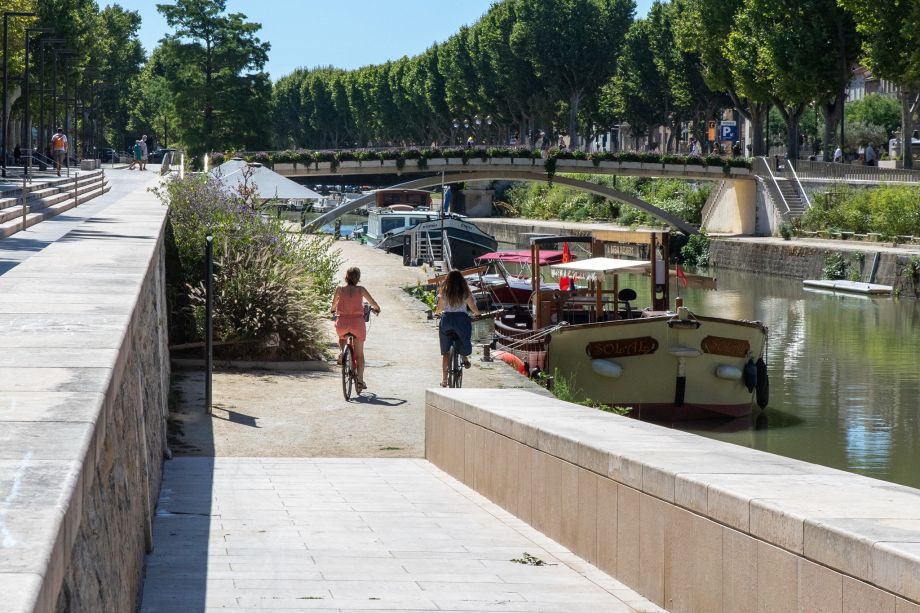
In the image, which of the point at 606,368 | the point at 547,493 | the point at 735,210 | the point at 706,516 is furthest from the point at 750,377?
the point at 735,210

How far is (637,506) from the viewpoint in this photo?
5.63m

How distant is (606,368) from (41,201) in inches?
441

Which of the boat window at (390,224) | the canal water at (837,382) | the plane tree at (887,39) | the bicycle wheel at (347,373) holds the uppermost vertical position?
the plane tree at (887,39)

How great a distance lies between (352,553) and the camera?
21.1 feet

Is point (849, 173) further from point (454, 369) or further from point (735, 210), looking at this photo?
point (454, 369)

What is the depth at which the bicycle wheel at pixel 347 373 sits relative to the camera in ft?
46.2

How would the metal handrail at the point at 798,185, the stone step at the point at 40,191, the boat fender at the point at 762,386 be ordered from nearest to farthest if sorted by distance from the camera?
1. the stone step at the point at 40,191
2. the boat fender at the point at 762,386
3. the metal handrail at the point at 798,185

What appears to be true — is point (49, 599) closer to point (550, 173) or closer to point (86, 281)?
point (86, 281)

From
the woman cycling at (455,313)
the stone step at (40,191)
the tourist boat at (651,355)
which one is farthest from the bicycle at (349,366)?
the stone step at (40,191)

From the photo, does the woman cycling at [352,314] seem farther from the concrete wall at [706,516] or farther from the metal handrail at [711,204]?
the metal handrail at [711,204]

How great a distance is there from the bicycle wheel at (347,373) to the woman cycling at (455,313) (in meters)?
0.97

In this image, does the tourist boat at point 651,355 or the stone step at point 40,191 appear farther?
the stone step at point 40,191

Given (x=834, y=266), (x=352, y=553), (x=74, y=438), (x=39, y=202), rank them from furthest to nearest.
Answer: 1. (x=834, y=266)
2. (x=39, y=202)
3. (x=352, y=553)
4. (x=74, y=438)

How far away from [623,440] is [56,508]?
155 inches
